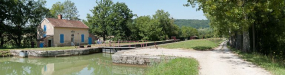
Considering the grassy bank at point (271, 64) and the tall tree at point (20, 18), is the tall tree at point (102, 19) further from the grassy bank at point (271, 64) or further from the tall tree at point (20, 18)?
the grassy bank at point (271, 64)

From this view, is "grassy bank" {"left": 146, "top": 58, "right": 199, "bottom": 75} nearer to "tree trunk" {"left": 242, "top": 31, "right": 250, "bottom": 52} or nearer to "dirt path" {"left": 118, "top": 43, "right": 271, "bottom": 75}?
"dirt path" {"left": 118, "top": 43, "right": 271, "bottom": 75}

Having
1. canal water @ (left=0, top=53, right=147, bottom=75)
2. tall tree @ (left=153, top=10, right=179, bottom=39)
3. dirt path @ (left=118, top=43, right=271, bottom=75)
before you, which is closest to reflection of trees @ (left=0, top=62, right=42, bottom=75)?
canal water @ (left=0, top=53, right=147, bottom=75)

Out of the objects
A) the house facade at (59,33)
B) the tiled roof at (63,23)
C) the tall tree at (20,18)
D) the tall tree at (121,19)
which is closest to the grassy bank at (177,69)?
the house facade at (59,33)

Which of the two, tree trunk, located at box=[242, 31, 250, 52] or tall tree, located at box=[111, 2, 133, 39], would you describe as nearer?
tree trunk, located at box=[242, 31, 250, 52]

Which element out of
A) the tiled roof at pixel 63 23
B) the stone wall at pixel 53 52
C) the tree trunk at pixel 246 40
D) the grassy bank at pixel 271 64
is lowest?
the stone wall at pixel 53 52

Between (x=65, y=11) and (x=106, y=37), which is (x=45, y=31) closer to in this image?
(x=106, y=37)

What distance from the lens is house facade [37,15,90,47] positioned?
27016mm

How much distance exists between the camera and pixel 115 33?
39656 mm

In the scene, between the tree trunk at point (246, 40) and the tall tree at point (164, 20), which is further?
the tall tree at point (164, 20)

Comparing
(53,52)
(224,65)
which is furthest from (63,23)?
(224,65)

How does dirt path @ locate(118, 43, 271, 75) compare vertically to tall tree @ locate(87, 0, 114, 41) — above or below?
below

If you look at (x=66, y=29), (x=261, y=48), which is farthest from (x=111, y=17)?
(x=261, y=48)

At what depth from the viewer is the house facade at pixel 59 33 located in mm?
27016

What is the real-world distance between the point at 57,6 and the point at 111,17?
1835 centimetres
